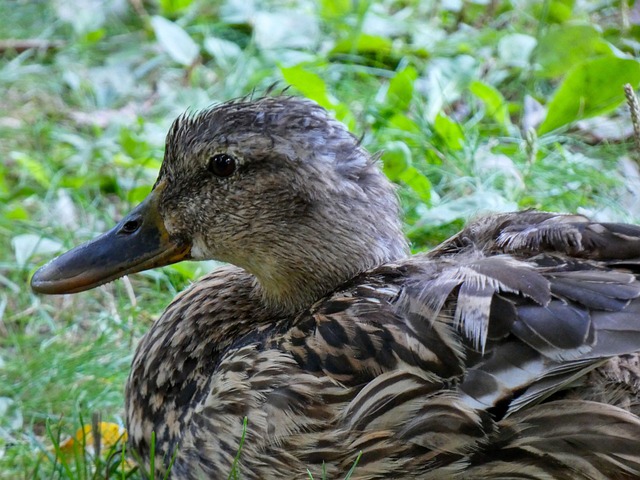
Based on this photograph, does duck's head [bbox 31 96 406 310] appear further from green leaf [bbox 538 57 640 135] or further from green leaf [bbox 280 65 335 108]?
green leaf [bbox 538 57 640 135]

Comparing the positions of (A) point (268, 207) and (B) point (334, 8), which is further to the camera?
(B) point (334, 8)

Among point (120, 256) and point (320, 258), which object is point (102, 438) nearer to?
point (120, 256)

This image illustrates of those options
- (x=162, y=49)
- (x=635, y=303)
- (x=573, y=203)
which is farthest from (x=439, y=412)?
(x=162, y=49)

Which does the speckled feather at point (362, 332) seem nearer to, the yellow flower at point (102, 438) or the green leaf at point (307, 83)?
the yellow flower at point (102, 438)

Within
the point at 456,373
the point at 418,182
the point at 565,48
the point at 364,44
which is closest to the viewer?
the point at 456,373

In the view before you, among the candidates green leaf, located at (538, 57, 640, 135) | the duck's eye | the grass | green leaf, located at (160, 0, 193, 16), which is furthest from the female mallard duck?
green leaf, located at (160, 0, 193, 16)

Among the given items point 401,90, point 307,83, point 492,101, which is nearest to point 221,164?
point 307,83

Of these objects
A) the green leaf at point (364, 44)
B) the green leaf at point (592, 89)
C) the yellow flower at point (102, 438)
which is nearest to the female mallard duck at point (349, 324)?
the yellow flower at point (102, 438)

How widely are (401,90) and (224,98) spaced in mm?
744

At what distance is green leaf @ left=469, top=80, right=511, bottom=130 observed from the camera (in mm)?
3560

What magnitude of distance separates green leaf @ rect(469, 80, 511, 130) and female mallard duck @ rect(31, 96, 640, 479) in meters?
1.44

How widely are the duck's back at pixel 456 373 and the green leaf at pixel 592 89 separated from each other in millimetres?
1254

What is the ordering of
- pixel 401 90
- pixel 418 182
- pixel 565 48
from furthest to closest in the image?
pixel 565 48 → pixel 401 90 → pixel 418 182

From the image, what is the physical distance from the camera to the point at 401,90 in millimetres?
3541
